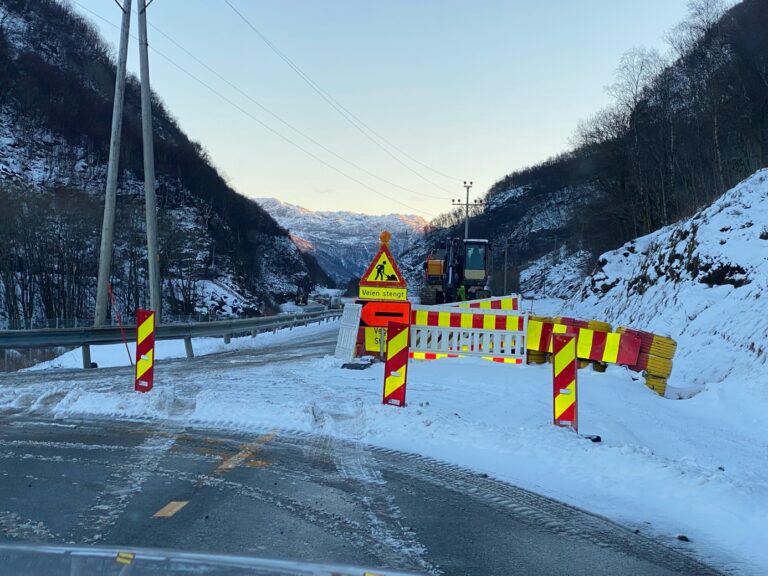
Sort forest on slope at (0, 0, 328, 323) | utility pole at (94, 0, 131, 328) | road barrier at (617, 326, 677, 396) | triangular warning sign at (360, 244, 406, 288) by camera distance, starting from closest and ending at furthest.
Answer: road barrier at (617, 326, 677, 396) → triangular warning sign at (360, 244, 406, 288) → utility pole at (94, 0, 131, 328) → forest on slope at (0, 0, 328, 323)

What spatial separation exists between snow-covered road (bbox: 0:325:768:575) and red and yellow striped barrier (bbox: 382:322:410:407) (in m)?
0.24

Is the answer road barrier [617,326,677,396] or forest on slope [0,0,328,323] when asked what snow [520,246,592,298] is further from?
road barrier [617,326,677,396]

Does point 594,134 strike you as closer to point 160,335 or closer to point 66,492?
point 160,335

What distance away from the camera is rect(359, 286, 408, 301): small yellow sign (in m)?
12.2

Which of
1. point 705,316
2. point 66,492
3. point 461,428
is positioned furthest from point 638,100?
point 66,492

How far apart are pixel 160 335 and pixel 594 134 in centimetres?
5086

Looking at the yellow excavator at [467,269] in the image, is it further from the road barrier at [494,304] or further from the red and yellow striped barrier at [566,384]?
the red and yellow striped barrier at [566,384]

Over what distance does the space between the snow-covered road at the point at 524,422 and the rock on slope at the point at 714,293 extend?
1976mm

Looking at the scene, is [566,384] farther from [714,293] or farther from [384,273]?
[714,293]

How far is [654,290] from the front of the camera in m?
19.7

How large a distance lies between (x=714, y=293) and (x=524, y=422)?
1008cm

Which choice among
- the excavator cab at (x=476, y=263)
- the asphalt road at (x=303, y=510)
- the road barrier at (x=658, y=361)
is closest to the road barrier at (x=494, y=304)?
the road barrier at (x=658, y=361)

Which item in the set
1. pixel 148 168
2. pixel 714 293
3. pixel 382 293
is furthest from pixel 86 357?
pixel 714 293

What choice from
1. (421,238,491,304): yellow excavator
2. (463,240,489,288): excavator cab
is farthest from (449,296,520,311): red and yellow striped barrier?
(463,240,489,288): excavator cab
